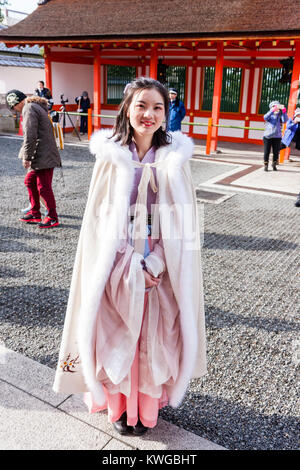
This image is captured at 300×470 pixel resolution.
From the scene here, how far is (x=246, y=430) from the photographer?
2336 mm

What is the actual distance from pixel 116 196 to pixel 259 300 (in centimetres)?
243

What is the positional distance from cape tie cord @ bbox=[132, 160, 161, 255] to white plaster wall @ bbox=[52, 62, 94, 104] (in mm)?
14535

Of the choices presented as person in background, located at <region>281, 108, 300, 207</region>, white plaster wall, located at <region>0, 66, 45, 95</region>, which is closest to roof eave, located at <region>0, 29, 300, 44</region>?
person in background, located at <region>281, 108, 300, 207</region>

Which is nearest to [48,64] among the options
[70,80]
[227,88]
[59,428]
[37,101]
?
[70,80]

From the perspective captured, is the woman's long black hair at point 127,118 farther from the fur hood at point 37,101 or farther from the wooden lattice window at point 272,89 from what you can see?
the wooden lattice window at point 272,89

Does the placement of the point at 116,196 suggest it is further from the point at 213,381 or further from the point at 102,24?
the point at 102,24

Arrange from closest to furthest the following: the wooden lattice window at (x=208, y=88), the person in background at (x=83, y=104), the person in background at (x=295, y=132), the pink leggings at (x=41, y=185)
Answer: the pink leggings at (x=41, y=185) < the person in background at (x=295, y=132) < the wooden lattice window at (x=208, y=88) < the person in background at (x=83, y=104)

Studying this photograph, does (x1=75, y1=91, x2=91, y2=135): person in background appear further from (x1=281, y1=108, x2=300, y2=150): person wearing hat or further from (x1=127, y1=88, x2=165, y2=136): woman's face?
(x1=127, y1=88, x2=165, y2=136): woman's face

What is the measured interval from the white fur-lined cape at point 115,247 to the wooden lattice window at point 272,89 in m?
13.1

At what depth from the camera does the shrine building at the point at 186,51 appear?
439 inches

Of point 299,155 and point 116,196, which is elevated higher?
point 116,196

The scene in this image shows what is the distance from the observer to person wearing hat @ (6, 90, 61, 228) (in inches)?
202

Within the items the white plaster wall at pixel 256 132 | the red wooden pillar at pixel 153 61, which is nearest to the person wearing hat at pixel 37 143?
the red wooden pillar at pixel 153 61
